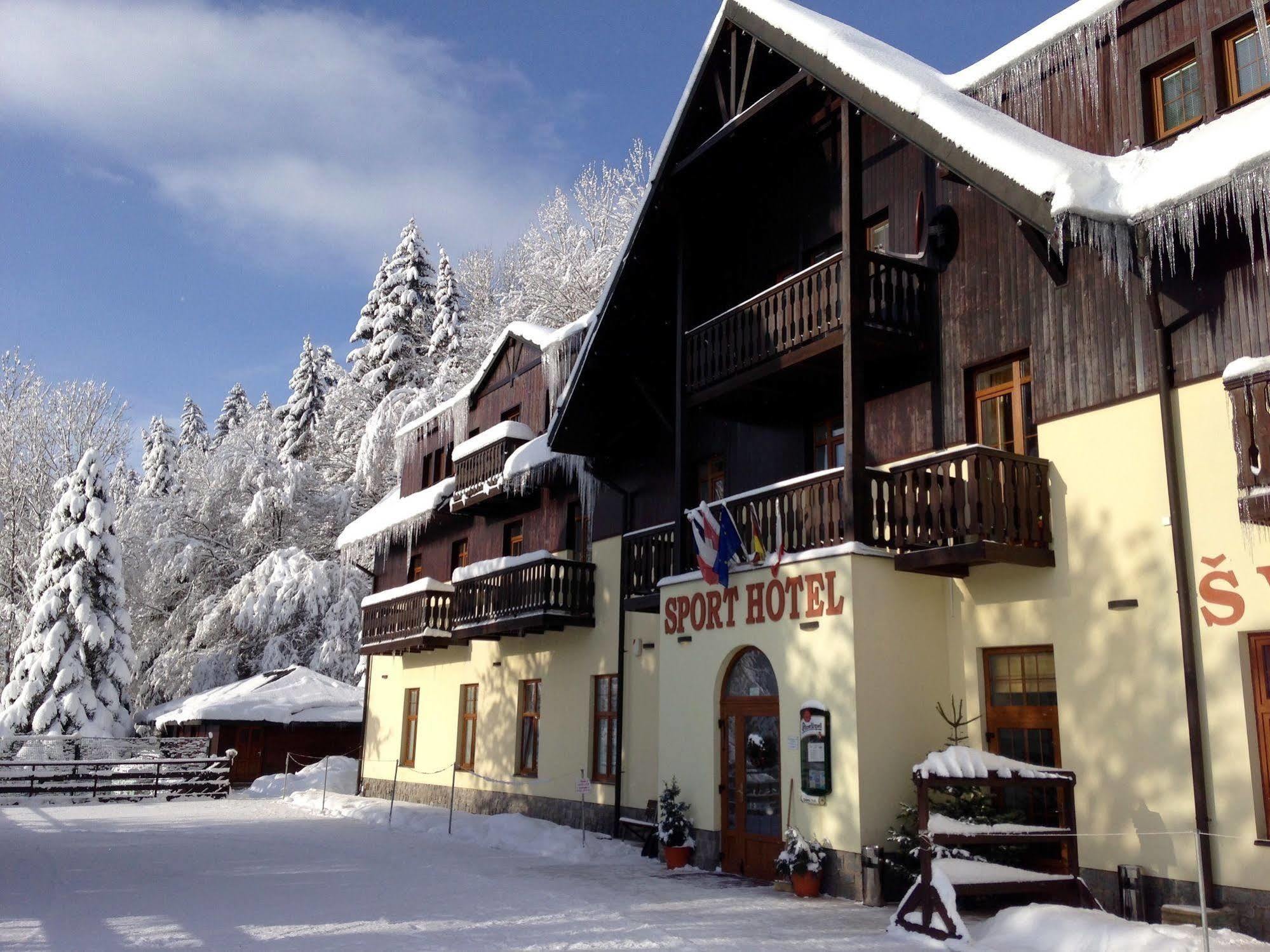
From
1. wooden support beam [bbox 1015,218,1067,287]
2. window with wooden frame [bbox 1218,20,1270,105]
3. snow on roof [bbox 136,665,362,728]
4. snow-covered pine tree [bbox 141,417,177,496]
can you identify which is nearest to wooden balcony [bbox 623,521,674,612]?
wooden support beam [bbox 1015,218,1067,287]

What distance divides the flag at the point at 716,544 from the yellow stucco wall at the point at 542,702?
4060 millimetres

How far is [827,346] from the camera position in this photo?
500 inches

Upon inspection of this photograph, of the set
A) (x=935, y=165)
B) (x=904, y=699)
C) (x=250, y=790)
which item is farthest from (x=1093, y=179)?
(x=250, y=790)

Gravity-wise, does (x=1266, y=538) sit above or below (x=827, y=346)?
below

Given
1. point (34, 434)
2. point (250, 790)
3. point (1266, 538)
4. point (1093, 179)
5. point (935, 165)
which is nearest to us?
point (1266, 538)

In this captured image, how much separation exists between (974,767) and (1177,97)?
7.22m

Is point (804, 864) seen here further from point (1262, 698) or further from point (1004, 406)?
point (1004, 406)

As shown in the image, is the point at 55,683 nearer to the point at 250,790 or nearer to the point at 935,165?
the point at 250,790

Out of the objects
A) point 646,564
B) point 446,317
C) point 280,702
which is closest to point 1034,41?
point 646,564

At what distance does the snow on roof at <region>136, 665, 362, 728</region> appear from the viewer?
28328 millimetres

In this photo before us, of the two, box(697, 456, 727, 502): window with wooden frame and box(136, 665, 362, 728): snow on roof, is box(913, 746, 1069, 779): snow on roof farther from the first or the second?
box(136, 665, 362, 728): snow on roof

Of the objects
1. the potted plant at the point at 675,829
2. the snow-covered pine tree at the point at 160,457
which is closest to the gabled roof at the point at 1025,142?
the potted plant at the point at 675,829

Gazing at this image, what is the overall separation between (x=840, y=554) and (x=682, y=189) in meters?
6.92

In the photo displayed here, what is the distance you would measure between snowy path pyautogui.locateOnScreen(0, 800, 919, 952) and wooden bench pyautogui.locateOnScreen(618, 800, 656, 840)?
0.60m
